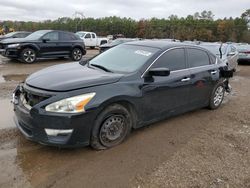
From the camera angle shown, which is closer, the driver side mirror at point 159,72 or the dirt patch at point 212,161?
the dirt patch at point 212,161

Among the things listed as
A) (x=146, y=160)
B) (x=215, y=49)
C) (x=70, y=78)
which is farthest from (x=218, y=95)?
(x=215, y=49)

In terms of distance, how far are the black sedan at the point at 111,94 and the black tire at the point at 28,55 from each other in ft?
27.4

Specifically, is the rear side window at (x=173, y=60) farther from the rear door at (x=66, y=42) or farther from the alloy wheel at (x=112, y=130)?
the rear door at (x=66, y=42)

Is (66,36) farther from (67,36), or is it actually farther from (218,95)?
(218,95)

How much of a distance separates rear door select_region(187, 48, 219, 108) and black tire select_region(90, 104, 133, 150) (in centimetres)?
174

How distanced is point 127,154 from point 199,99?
2.40 m

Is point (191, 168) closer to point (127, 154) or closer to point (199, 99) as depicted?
point (127, 154)

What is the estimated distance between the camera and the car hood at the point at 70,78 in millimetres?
3732

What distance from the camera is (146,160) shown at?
381 cm

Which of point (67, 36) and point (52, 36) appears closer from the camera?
point (52, 36)

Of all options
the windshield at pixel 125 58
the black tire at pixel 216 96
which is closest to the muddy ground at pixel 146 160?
the black tire at pixel 216 96

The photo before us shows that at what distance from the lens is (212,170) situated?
3639mm

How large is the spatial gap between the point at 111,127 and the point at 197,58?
2.62m

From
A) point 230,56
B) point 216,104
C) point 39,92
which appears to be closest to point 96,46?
point 230,56
